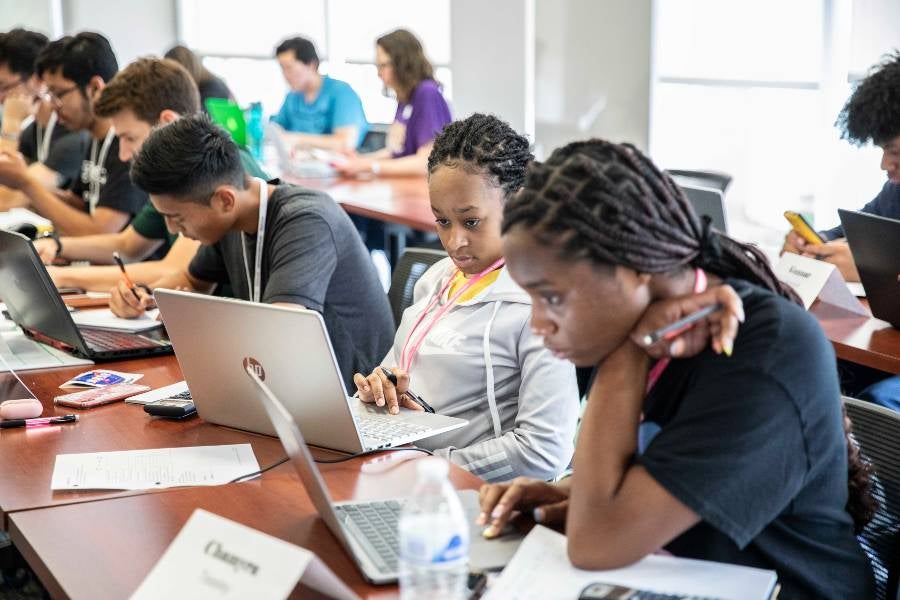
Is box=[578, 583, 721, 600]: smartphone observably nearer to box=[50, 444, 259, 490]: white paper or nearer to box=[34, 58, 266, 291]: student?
box=[50, 444, 259, 490]: white paper

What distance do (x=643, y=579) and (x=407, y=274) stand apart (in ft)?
5.42

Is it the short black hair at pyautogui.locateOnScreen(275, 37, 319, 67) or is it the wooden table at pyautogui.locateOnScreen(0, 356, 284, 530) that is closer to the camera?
the wooden table at pyautogui.locateOnScreen(0, 356, 284, 530)

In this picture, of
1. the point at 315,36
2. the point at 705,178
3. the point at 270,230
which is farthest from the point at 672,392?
the point at 315,36

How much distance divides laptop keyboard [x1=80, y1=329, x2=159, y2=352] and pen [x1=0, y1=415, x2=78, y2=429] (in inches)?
16.9

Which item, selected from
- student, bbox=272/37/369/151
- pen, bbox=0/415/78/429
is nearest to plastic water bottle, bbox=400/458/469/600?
pen, bbox=0/415/78/429

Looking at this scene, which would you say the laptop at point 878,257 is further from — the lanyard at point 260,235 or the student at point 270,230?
the lanyard at point 260,235

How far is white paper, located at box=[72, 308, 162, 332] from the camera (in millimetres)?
2559

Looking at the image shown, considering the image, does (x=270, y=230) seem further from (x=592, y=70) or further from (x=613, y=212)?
(x=592, y=70)

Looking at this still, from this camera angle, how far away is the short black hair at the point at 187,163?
7.48ft

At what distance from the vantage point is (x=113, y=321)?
2.61 meters

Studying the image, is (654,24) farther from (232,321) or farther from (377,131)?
(232,321)

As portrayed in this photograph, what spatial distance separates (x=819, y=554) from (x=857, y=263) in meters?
1.40

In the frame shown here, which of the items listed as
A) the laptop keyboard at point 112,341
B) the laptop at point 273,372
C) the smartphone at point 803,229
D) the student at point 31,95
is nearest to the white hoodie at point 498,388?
the laptop at point 273,372

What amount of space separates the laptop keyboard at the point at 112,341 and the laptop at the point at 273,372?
0.56 metres
